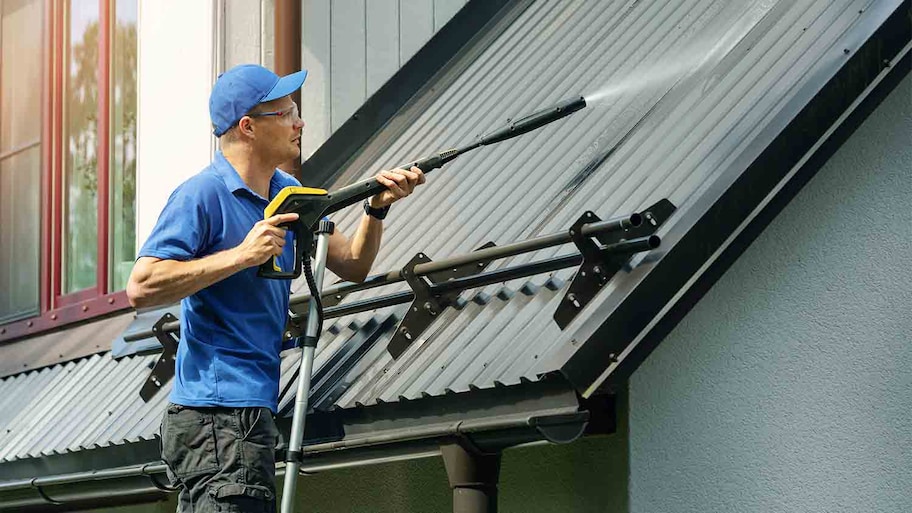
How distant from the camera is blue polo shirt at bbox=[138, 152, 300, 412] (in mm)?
5160

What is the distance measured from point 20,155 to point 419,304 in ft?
18.2

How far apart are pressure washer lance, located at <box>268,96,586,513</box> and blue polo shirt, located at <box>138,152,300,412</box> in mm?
150

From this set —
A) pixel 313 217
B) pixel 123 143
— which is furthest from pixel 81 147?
pixel 313 217

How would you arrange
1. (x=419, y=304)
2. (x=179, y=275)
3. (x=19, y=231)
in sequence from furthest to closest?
(x=19, y=231) < (x=419, y=304) < (x=179, y=275)

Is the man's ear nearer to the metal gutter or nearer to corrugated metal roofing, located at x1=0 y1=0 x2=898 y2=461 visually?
corrugated metal roofing, located at x1=0 y1=0 x2=898 y2=461

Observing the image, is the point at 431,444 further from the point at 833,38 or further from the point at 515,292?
the point at 833,38

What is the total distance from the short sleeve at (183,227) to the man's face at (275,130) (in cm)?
32

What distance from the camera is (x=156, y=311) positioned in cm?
806

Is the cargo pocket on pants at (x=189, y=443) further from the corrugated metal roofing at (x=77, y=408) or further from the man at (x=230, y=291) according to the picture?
the corrugated metal roofing at (x=77, y=408)

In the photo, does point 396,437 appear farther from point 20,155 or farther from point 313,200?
point 20,155

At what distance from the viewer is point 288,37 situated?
833cm

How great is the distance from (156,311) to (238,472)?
126 inches

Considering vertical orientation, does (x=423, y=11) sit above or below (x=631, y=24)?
above

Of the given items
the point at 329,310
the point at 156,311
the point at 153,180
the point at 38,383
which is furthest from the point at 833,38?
the point at 38,383
